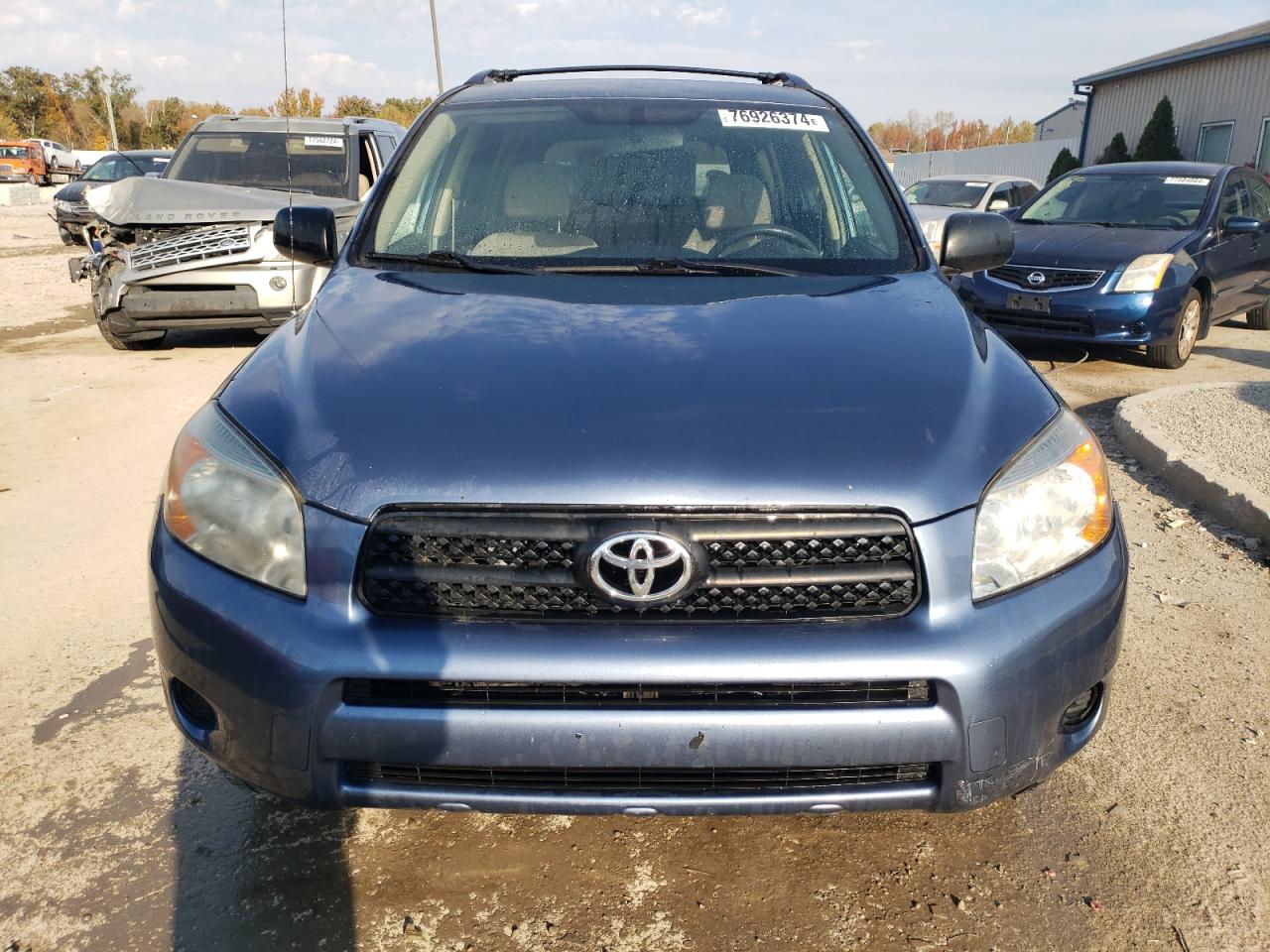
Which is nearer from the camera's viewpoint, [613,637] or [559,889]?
[613,637]

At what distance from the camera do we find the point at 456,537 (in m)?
1.89

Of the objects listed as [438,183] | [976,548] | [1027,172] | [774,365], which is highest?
[438,183]

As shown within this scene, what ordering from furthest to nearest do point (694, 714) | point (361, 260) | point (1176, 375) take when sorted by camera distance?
point (1176, 375), point (361, 260), point (694, 714)

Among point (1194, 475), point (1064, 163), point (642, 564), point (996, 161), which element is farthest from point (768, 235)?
point (996, 161)

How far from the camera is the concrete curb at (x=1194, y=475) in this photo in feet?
14.5

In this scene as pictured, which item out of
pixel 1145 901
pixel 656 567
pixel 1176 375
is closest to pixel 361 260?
pixel 656 567

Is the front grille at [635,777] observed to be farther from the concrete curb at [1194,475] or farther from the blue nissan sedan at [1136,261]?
the blue nissan sedan at [1136,261]

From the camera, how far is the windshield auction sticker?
3.38m

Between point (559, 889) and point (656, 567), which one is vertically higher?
point (656, 567)

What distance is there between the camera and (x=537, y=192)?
3.15 m

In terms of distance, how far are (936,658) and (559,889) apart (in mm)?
1003

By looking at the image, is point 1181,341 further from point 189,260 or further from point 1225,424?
point 189,260

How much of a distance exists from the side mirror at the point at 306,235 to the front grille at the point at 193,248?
487 cm

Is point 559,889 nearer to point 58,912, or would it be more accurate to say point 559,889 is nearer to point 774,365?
point 58,912
